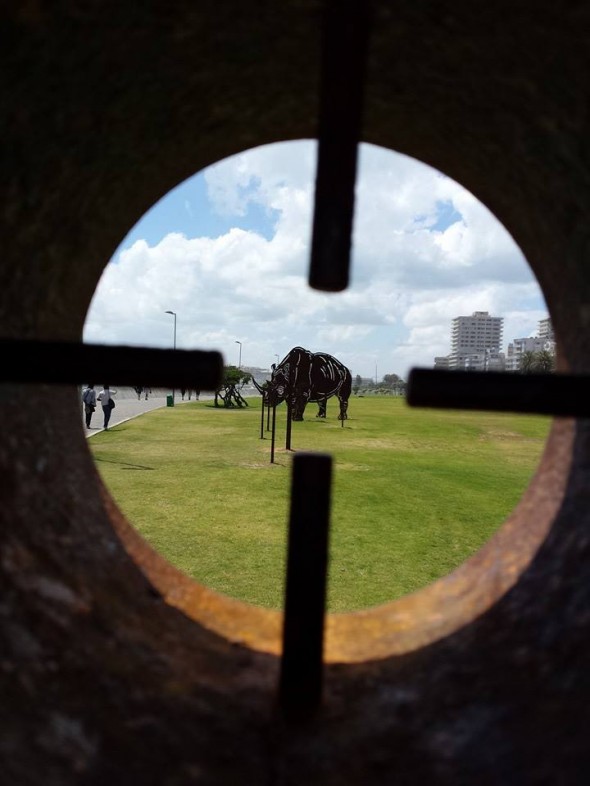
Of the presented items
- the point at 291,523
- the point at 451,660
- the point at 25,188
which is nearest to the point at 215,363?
the point at 291,523

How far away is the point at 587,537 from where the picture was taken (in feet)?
4.93

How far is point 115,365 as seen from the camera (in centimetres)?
143

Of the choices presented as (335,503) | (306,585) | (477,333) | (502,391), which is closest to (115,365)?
(306,585)

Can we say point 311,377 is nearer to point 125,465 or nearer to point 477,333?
point 125,465

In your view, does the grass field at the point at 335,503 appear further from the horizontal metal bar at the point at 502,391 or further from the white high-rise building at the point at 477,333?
the white high-rise building at the point at 477,333

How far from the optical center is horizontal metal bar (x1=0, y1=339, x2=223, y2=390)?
1394mm

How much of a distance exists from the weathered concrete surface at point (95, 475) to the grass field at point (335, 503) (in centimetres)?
97

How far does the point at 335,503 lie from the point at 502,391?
22.1ft

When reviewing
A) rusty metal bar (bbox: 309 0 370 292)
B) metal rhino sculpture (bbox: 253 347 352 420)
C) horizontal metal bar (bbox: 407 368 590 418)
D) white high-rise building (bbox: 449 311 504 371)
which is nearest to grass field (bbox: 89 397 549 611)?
horizontal metal bar (bbox: 407 368 590 418)

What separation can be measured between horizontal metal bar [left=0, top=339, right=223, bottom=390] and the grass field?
3.64ft

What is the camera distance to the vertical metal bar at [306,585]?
4.59ft

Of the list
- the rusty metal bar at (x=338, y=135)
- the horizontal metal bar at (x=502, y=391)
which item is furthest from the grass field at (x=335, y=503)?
the rusty metal bar at (x=338, y=135)

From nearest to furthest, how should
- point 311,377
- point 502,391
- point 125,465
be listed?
point 502,391, point 125,465, point 311,377

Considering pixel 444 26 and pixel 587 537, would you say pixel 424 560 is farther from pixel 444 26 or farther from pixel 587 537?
pixel 444 26
